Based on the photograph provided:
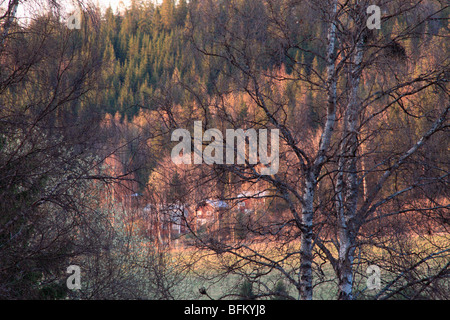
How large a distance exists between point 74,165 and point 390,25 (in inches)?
181

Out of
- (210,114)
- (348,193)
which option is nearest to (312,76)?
(210,114)

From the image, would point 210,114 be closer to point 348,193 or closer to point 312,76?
point 312,76

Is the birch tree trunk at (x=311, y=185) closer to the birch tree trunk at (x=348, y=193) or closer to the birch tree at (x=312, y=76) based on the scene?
the birch tree at (x=312, y=76)

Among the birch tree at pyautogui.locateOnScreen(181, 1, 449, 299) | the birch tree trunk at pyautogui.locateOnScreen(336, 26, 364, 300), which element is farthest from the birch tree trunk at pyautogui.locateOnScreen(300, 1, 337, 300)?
the birch tree trunk at pyautogui.locateOnScreen(336, 26, 364, 300)

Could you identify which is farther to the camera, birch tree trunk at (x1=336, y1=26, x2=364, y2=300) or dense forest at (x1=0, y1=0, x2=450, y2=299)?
birch tree trunk at (x1=336, y1=26, x2=364, y2=300)

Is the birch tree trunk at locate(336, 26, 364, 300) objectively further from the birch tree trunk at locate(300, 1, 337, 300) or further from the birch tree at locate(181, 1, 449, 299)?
the birch tree trunk at locate(300, 1, 337, 300)

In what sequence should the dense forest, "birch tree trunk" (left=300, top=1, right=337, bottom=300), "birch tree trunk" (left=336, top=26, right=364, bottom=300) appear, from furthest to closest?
"birch tree trunk" (left=336, top=26, right=364, bottom=300) < "birch tree trunk" (left=300, top=1, right=337, bottom=300) < the dense forest

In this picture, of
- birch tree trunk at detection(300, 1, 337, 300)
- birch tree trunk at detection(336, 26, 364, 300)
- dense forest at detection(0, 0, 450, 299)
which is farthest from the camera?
birch tree trunk at detection(336, 26, 364, 300)

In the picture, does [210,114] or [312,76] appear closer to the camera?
[210,114]

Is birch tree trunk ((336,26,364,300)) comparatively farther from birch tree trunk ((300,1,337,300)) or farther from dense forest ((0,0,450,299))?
birch tree trunk ((300,1,337,300))

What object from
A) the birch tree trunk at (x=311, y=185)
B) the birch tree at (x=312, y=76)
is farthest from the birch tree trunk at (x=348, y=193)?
the birch tree trunk at (x=311, y=185)

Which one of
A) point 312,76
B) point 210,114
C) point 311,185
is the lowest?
point 311,185

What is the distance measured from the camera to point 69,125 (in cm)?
548
